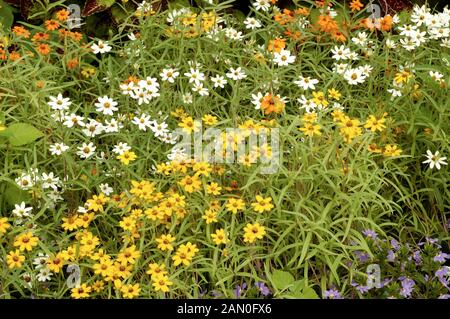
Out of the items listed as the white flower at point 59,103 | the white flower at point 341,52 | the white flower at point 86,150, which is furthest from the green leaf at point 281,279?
the white flower at point 341,52

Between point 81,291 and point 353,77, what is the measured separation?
1.58 meters

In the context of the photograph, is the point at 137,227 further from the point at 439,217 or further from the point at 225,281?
the point at 439,217

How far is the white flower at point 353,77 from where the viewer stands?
385 centimetres

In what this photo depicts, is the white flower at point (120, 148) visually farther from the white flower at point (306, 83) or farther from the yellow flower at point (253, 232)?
the white flower at point (306, 83)

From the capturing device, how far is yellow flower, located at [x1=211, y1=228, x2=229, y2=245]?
3.05 m

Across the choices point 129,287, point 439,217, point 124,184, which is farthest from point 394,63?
point 129,287

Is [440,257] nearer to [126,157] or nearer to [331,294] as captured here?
[331,294]

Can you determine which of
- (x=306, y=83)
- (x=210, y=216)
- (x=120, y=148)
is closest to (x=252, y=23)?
(x=306, y=83)

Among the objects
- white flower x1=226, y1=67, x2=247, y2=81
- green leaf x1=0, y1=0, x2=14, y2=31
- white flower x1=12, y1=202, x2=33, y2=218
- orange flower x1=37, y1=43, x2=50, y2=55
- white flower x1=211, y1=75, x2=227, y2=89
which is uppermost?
white flower x1=226, y1=67, x2=247, y2=81

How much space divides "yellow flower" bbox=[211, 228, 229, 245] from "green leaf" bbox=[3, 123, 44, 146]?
2.69ft

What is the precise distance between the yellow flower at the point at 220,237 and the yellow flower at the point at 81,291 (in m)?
0.45

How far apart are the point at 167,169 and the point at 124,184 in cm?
22

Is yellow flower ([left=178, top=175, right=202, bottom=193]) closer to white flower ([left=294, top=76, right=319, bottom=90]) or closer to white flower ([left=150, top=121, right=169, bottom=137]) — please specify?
white flower ([left=150, top=121, right=169, bottom=137])

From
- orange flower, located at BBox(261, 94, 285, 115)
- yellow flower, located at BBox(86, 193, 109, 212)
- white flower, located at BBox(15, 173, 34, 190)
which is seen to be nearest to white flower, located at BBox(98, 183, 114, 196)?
yellow flower, located at BBox(86, 193, 109, 212)
